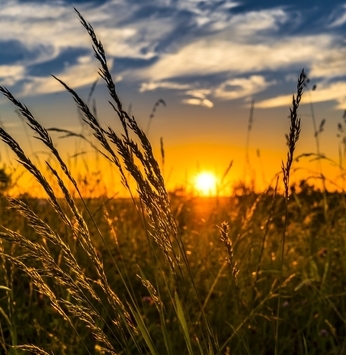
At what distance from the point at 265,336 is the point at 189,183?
3.05 m

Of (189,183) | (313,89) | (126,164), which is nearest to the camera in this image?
(126,164)

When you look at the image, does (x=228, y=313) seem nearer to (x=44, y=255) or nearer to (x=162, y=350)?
(x=162, y=350)

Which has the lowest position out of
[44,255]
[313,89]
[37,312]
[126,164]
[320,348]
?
[320,348]

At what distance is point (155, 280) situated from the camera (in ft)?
9.78

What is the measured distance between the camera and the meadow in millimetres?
1325

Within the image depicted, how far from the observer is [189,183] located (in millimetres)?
5672

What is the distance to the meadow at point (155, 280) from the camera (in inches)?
52.2

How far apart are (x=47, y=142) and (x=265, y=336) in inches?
71.1

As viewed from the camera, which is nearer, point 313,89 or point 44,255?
point 44,255

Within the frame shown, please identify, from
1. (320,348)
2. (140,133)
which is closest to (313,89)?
(320,348)

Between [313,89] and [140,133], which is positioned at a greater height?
[313,89]

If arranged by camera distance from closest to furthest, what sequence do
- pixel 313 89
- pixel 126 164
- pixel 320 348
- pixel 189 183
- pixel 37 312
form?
pixel 126 164 < pixel 320 348 < pixel 37 312 < pixel 313 89 < pixel 189 183

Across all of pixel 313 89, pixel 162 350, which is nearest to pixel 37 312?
pixel 162 350

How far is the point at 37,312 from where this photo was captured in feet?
9.78
